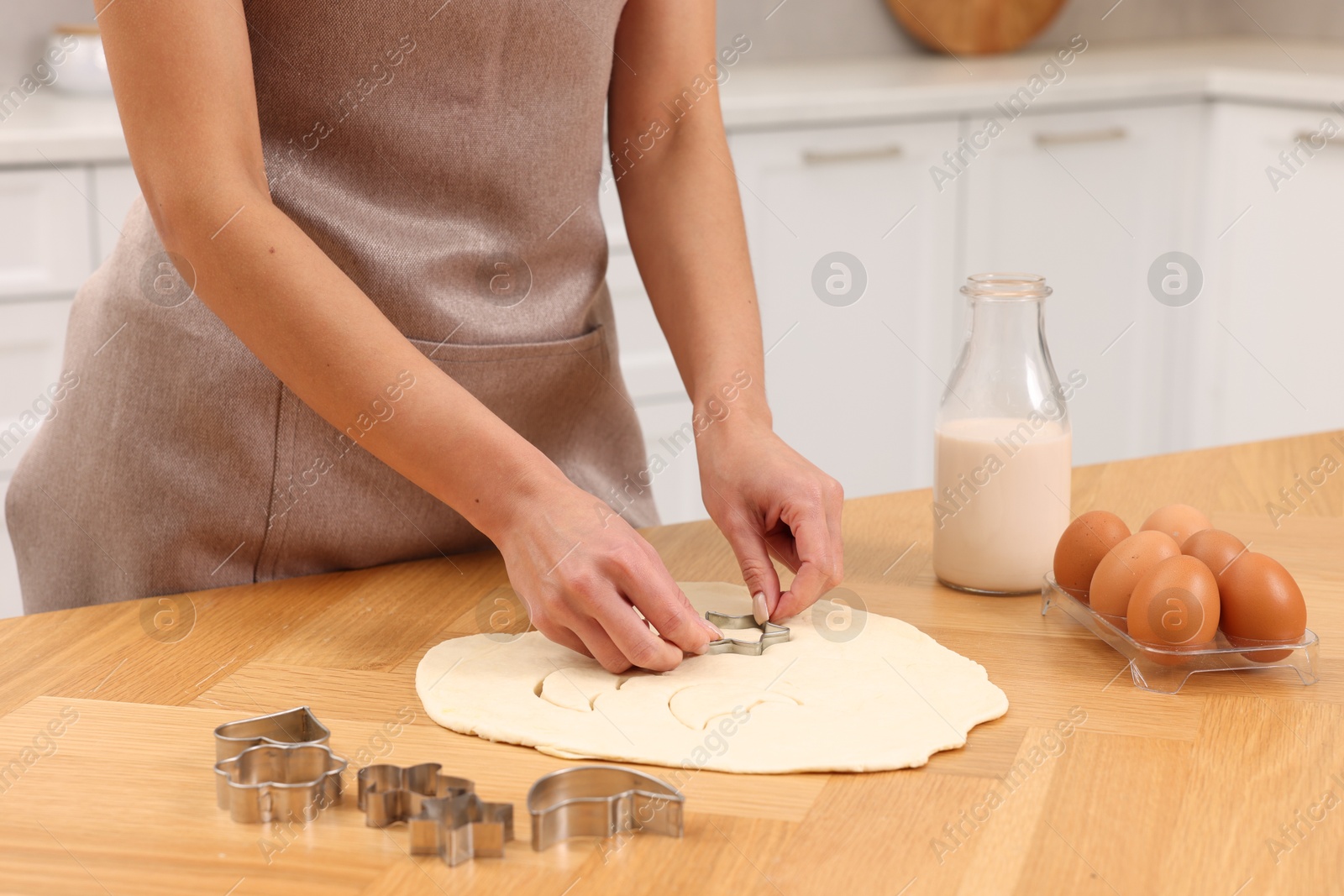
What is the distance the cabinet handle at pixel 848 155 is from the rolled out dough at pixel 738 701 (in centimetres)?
147

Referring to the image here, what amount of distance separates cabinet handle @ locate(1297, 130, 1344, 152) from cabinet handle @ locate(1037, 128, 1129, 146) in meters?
0.30

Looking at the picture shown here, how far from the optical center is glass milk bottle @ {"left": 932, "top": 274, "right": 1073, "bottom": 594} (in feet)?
2.98

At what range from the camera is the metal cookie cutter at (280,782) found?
2.04 feet

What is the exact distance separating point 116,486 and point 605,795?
1.84 feet

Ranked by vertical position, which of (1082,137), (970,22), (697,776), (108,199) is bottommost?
(697,776)

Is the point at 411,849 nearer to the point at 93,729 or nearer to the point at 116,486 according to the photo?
the point at 93,729

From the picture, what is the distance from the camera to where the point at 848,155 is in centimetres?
224

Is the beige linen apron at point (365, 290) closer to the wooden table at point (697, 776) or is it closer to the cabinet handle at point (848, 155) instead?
the wooden table at point (697, 776)

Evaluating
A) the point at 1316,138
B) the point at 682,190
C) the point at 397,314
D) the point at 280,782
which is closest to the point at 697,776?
the point at 280,782

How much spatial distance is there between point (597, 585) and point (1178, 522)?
402 mm

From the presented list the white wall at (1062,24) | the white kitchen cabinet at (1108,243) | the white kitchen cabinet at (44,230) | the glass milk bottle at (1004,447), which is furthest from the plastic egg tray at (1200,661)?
the white wall at (1062,24)

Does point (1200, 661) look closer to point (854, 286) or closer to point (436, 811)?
point (436, 811)

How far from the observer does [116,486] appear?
103cm

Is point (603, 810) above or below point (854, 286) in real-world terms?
below
